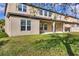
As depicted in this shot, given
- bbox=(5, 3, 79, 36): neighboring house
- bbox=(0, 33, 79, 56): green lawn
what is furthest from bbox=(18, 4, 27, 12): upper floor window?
bbox=(0, 33, 79, 56): green lawn

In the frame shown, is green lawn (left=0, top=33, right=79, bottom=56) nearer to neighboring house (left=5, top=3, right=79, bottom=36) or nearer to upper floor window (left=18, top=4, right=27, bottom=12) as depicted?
neighboring house (left=5, top=3, right=79, bottom=36)

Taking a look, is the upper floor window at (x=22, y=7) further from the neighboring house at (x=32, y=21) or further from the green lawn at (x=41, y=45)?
the green lawn at (x=41, y=45)

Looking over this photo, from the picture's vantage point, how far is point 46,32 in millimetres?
1973

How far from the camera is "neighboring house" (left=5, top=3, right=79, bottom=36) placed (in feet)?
6.39

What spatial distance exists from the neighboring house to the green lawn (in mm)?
60

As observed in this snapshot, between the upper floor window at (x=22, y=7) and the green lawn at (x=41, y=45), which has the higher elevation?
the upper floor window at (x=22, y=7)

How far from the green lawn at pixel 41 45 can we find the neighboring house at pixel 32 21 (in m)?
0.06

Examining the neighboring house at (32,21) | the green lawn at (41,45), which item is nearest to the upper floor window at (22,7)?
the neighboring house at (32,21)

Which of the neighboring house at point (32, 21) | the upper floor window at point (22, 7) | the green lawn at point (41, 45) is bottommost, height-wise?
the green lawn at point (41, 45)

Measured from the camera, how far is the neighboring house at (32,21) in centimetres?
195

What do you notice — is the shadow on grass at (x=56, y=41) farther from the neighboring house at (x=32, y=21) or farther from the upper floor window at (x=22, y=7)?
the upper floor window at (x=22, y=7)

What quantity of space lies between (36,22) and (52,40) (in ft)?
0.79

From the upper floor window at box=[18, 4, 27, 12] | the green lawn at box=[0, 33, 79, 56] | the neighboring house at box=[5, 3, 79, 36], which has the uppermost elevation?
the upper floor window at box=[18, 4, 27, 12]

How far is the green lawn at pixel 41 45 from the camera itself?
1.93m
